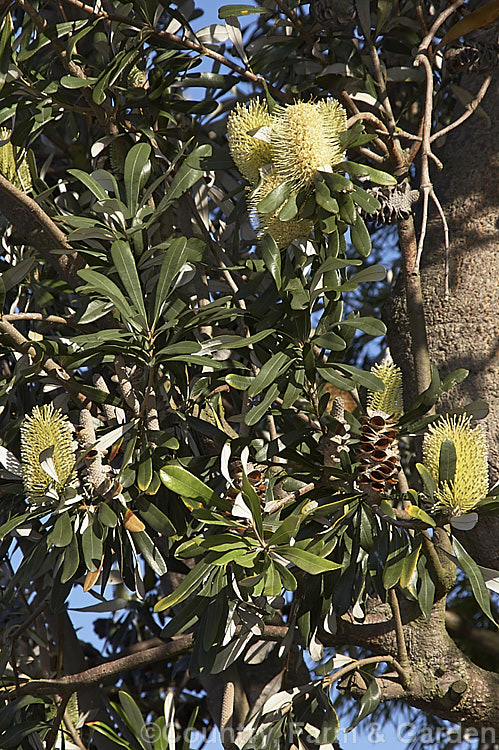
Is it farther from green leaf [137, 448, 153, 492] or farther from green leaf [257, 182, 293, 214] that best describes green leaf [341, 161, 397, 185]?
green leaf [137, 448, 153, 492]

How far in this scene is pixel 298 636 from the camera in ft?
4.77

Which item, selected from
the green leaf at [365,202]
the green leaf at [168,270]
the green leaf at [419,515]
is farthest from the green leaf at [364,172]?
the green leaf at [419,515]

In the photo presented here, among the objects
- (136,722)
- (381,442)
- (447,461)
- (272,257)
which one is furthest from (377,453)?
(136,722)

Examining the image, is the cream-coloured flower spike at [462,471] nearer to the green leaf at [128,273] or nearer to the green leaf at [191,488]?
the green leaf at [191,488]

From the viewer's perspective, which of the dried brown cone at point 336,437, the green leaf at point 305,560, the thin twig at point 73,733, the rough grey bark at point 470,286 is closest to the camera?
the green leaf at point 305,560

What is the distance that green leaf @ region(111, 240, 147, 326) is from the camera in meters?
1.17

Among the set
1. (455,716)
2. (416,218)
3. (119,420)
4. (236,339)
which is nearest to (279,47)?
(416,218)

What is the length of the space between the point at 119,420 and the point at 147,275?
255mm

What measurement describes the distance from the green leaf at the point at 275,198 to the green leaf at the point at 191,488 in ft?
1.24

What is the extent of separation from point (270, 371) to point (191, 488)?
0.67ft

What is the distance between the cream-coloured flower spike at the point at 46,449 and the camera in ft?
3.61

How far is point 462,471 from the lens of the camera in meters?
1.09

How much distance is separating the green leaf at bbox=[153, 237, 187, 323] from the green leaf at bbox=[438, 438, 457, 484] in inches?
17.7

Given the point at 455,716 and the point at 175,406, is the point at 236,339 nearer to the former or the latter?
the point at 175,406
